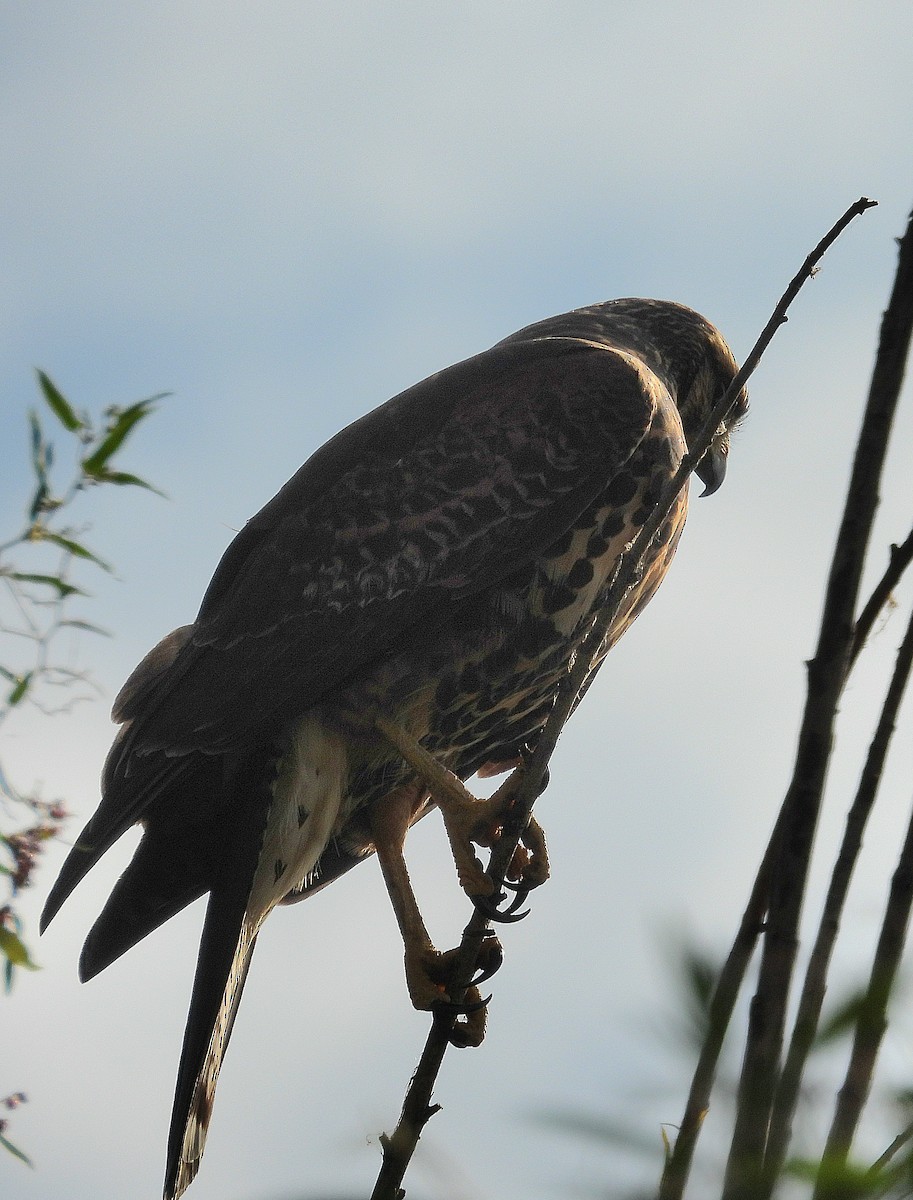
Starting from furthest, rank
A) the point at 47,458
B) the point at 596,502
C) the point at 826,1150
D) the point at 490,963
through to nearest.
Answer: the point at 596,502, the point at 490,963, the point at 47,458, the point at 826,1150

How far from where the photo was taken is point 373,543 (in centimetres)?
489

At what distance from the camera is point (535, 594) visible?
470 centimetres

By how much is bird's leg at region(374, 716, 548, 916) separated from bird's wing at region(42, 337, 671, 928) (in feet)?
1.08

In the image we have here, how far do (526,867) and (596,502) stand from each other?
1182mm

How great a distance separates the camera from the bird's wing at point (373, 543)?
4.61 meters

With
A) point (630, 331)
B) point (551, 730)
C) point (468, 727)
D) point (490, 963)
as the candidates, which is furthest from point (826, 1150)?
point (630, 331)

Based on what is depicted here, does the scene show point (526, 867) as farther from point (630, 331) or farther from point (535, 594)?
point (630, 331)

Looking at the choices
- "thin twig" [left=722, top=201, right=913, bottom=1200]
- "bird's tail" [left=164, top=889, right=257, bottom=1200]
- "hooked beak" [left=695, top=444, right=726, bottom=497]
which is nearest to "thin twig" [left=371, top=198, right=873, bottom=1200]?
"thin twig" [left=722, top=201, right=913, bottom=1200]

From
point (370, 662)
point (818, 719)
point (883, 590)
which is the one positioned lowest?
point (818, 719)

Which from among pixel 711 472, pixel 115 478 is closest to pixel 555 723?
pixel 115 478

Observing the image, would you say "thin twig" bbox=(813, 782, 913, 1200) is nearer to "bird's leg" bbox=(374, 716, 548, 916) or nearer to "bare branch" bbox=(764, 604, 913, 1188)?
"bare branch" bbox=(764, 604, 913, 1188)

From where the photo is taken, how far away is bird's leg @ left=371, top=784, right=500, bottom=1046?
14.6 ft

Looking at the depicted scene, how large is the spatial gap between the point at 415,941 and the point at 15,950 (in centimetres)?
258

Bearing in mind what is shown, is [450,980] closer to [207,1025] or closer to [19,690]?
[207,1025]
